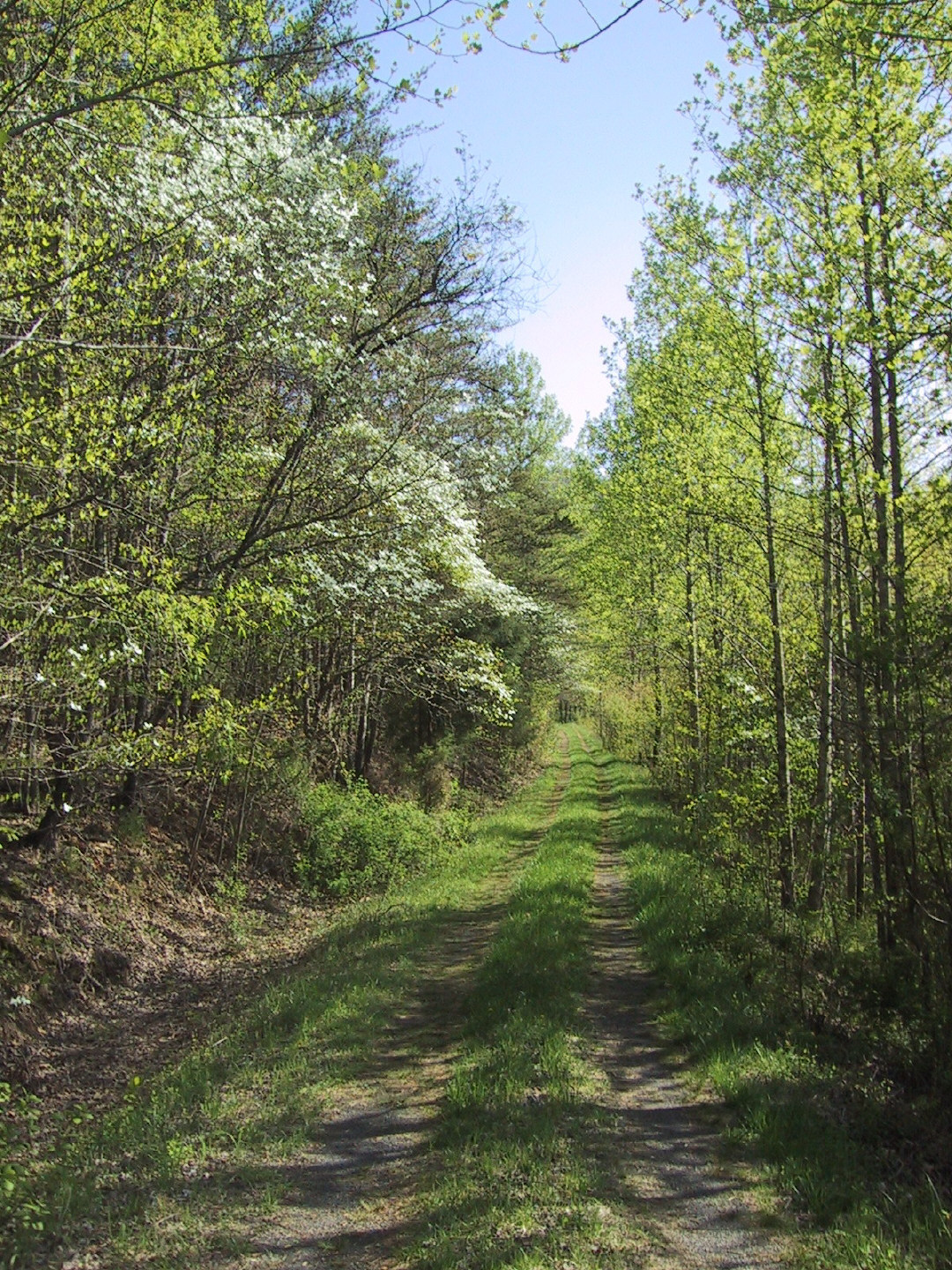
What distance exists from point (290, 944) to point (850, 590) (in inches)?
304

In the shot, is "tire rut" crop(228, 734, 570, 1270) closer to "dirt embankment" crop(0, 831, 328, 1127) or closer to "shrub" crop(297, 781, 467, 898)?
"dirt embankment" crop(0, 831, 328, 1127)

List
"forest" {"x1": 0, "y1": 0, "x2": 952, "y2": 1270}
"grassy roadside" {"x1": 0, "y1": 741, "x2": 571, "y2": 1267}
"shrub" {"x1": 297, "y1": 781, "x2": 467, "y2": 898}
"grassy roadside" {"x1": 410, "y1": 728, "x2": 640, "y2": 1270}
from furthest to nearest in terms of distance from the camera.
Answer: "shrub" {"x1": 297, "y1": 781, "x2": 467, "y2": 898} < "forest" {"x1": 0, "y1": 0, "x2": 952, "y2": 1270} < "grassy roadside" {"x1": 0, "y1": 741, "x2": 571, "y2": 1267} < "grassy roadside" {"x1": 410, "y1": 728, "x2": 640, "y2": 1270}

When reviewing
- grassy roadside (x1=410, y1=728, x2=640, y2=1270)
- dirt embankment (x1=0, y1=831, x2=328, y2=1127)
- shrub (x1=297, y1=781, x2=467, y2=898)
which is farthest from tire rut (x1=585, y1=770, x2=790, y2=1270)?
shrub (x1=297, y1=781, x2=467, y2=898)

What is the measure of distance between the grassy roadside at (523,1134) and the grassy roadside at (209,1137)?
0.91m

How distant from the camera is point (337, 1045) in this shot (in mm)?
6355

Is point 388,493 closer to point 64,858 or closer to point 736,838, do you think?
point 64,858

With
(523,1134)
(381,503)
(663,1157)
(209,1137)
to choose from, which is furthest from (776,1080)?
(381,503)

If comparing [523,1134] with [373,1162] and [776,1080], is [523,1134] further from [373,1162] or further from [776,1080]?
[776,1080]

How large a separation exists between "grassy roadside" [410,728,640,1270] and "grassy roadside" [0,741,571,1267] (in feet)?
2.97

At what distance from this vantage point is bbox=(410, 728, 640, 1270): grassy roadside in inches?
151

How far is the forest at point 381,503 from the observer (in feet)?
19.9

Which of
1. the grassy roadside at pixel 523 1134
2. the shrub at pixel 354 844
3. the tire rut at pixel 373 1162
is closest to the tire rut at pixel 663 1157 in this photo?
the grassy roadside at pixel 523 1134

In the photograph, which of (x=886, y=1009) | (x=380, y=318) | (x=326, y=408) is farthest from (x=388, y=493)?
(x=886, y=1009)

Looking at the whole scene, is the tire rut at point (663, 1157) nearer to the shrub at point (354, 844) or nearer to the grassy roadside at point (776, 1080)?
the grassy roadside at point (776, 1080)
